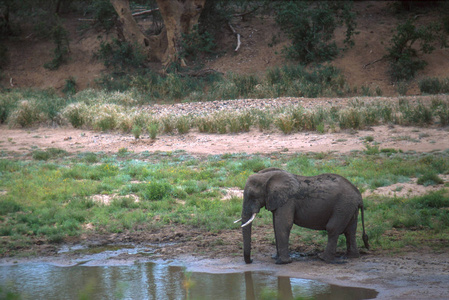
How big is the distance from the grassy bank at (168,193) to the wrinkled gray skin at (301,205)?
780 millimetres

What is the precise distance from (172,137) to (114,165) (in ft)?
12.1

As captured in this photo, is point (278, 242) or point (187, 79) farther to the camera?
point (187, 79)

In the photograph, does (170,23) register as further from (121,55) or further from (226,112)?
(226,112)

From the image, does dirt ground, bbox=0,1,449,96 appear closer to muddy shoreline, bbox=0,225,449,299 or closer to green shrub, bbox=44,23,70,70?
green shrub, bbox=44,23,70,70

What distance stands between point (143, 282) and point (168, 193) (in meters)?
3.49

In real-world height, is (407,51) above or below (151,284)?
above

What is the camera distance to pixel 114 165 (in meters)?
12.3

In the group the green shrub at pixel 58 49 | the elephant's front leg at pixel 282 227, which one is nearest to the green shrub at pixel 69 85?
the green shrub at pixel 58 49

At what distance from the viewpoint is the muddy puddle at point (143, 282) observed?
5918 mm

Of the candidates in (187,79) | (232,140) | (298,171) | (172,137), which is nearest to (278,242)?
(298,171)

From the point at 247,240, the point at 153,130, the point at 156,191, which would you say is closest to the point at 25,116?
the point at 153,130

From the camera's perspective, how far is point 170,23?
88.6 feet

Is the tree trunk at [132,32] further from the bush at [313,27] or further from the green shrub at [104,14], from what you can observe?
the bush at [313,27]

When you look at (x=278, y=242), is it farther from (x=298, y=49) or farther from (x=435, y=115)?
(x=298, y=49)
